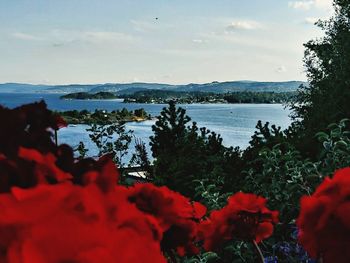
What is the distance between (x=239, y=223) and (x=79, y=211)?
74 centimetres

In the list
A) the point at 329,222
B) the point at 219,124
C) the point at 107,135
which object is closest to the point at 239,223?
the point at 329,222

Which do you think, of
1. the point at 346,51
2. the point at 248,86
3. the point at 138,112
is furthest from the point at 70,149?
the point at 248,86

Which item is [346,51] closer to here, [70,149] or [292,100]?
[292,100]

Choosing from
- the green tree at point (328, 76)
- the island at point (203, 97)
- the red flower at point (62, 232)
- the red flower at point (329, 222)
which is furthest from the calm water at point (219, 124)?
the island at point (203, 97)

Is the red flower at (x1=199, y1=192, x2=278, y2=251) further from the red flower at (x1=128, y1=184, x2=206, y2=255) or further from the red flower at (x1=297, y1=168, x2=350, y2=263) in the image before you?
the red flower at (x1=297, y1=168, x2=350, y2=263)

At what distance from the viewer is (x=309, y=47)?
3036 centimetres

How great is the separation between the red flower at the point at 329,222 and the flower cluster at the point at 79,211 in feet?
0.81

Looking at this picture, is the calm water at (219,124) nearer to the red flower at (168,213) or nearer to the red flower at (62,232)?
the red flower at (168,213)

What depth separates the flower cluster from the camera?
609 millimetres

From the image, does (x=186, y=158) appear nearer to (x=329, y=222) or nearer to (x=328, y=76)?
(x=329, y=222)

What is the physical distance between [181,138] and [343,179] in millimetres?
7101

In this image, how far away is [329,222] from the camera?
852 mm

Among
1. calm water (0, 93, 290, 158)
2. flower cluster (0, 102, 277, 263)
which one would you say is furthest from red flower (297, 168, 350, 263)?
calm water (0, 93, 290, 158)

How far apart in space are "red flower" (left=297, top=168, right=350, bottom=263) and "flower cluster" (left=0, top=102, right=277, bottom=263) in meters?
0.25
